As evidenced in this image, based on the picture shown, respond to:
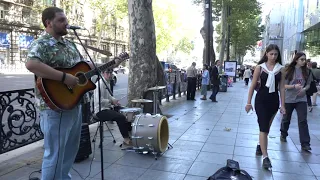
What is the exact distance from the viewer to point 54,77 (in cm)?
A: 270

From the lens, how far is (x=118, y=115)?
549 cm

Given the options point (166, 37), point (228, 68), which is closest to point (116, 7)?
point (166, 37)

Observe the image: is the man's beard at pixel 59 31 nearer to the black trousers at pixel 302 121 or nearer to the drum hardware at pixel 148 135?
the drum hardware at pixel 148 135

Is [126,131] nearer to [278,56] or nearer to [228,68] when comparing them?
[278,56]

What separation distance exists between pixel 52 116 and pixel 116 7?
4065cm

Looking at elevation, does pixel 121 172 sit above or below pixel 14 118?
below

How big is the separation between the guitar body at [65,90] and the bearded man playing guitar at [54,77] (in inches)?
0.5

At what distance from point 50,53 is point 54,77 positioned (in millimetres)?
275

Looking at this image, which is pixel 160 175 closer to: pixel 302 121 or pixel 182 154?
pixel 182 154

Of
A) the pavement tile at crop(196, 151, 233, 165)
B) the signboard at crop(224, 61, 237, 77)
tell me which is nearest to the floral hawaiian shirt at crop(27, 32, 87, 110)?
the pavement tile at crop(196, 151, 233, 165)

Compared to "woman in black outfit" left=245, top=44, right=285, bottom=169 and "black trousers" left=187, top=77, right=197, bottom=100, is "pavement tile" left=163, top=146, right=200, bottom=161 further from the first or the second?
"black trousers" left=187, top=77, right=197, bottom=100

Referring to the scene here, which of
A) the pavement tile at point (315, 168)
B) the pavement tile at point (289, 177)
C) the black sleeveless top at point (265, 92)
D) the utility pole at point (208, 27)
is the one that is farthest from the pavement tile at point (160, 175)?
the utility pole at point (208, 27)

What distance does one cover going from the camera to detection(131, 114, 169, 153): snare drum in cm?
493

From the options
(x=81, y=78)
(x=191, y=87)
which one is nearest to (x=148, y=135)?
(x=81, y=78)
